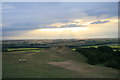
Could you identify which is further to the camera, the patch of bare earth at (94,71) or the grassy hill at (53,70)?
the patch of bare earth at (94,71)

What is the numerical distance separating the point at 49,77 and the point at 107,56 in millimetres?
28330

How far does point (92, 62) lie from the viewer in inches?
1528

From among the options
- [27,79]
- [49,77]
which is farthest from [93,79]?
[27,79]

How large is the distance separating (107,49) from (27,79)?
4195cm

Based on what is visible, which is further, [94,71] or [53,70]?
[94,71]

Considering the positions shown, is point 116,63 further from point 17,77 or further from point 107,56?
point 17,77

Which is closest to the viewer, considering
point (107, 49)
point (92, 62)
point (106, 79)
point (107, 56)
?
point (106, 79)

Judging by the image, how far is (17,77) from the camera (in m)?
18.0

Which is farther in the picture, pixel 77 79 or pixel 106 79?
pixel 106 79

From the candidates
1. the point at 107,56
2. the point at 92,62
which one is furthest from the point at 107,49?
the point at 92,62

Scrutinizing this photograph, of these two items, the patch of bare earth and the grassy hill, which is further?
the patch of bare earth

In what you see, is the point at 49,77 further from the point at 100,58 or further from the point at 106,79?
the point at 100,58

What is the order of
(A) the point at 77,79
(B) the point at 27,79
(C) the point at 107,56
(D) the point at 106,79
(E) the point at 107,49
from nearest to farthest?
1. (B) the point at 27,79
2. (A) the point at 77,79
3. (D) the point at 106,79
4. (C) the point at 107,56
5. (E) the point at 107,49

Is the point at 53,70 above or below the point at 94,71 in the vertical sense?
above
